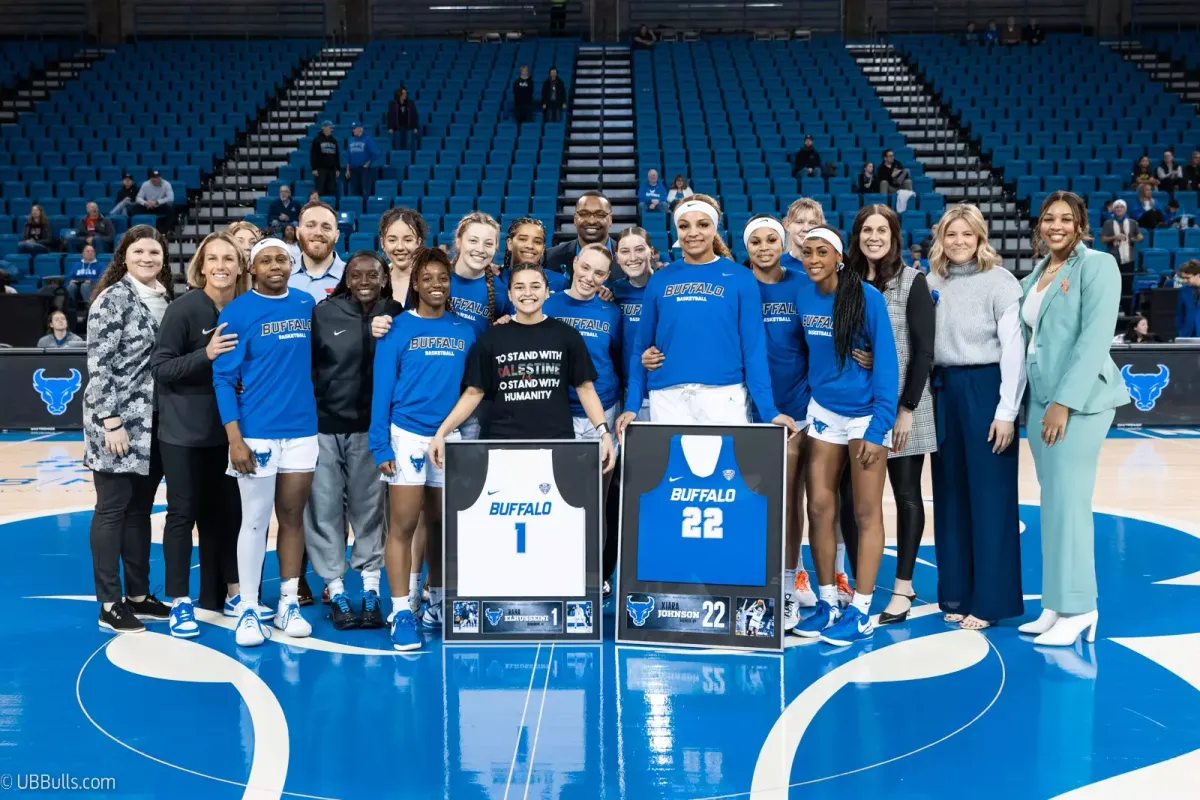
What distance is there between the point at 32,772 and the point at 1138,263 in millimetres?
13099

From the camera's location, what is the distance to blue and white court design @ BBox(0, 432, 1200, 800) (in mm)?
3066

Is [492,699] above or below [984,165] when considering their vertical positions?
below

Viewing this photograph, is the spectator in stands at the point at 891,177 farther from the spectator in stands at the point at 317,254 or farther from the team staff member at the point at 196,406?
the team staff member at the point at 196,406

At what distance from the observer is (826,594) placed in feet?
14.6

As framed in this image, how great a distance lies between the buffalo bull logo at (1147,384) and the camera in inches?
406

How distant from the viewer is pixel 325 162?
1460cm

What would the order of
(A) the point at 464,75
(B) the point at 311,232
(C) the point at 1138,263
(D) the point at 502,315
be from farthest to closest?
(A) the point at 464,75 → (C) the point at 1138,263 → (B) the point at 311,232 → (D) the point at 502,315

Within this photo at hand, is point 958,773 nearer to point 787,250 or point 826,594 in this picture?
point 826,594

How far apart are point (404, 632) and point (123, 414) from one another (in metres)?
1.44

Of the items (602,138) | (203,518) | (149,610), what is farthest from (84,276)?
(203,518)

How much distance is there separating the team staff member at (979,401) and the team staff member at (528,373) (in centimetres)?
142

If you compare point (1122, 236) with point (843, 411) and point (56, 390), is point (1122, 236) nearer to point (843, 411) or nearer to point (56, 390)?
point (843, 411)

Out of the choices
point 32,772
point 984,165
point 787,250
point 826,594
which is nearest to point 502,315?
point 787,250

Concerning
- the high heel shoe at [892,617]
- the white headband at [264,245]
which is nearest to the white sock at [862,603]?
the high heel shoe at [892,617]
